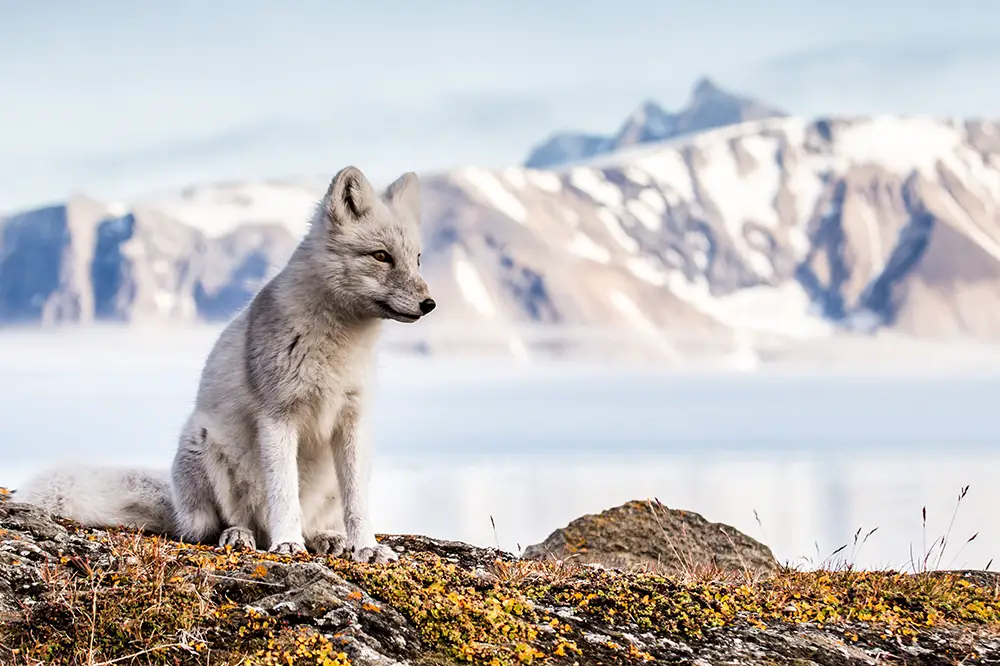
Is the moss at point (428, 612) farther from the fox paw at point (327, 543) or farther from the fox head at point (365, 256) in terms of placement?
the fox head at point (365, 256)

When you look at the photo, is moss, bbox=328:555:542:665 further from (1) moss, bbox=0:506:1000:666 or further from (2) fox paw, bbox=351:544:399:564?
(2) fox paw, bbox=351:544:399:564

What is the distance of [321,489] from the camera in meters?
8.77

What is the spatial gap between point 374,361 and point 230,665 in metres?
Result: 3.31

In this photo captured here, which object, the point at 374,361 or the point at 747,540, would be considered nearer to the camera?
the point at 374,361

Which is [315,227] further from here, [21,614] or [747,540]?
[747,540]

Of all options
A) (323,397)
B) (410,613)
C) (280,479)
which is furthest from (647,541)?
(410,613)

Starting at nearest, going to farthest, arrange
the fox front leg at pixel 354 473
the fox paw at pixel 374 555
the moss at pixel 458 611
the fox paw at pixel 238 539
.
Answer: the moss at pixel 458 611, the fox paw at pixel 374 555, the fox paw at pixel 238 539, the fox front leg at pixel 354 473

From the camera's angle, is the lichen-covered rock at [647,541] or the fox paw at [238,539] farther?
the lichen-covered rock at [647,541]

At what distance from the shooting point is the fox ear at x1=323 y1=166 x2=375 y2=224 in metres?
8.31

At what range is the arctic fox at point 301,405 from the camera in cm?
827

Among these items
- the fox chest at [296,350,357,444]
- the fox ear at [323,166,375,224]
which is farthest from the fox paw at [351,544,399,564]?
the fox ear at [323,166,375,224]

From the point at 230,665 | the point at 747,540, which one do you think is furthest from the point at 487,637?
the point at 747,540

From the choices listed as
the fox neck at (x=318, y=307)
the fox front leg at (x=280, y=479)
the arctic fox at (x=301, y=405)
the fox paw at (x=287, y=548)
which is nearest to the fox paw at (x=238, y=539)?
the arctic fox at (x=301, y=405)

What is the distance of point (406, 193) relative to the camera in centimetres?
889
